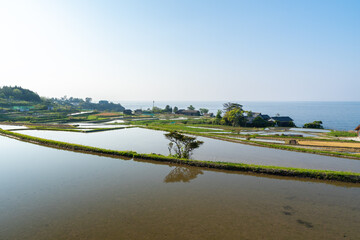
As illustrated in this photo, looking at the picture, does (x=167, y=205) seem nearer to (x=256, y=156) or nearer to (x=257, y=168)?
(x=257, y=168)

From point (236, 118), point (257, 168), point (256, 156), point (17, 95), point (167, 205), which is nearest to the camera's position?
point (167, 205)

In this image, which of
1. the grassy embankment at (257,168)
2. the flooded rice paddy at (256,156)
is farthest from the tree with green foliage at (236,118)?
the grassy embankment at (257,168)

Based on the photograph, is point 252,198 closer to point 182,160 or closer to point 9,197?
point 182,160

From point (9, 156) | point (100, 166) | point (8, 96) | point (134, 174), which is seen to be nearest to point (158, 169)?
point (134, 174)

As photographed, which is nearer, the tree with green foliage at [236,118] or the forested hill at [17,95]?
the tree with green foliage at [236,118]

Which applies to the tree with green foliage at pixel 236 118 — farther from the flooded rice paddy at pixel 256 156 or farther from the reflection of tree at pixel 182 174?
the reflection of tree at pixel 182 174

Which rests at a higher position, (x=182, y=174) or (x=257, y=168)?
(x=257, y=168)

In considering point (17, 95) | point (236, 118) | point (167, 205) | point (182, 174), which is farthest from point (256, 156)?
point (17, 95)
